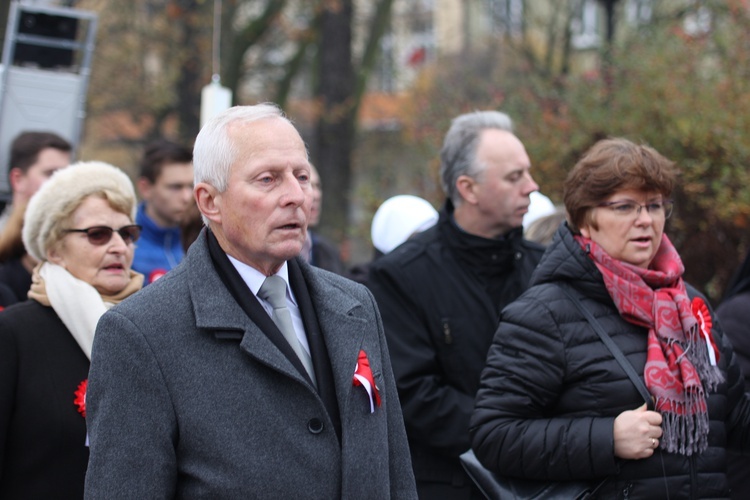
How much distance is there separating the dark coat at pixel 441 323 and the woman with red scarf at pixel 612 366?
632 mm

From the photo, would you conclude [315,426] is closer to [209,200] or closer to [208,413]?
[208,413]

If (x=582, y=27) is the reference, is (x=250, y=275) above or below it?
below

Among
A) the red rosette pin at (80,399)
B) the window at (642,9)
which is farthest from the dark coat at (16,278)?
the window at (642,9)

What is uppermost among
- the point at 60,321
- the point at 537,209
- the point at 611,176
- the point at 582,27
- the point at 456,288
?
the point at 582,27

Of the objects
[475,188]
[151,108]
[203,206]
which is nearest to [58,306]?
[203,206]

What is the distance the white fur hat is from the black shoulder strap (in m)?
1.81

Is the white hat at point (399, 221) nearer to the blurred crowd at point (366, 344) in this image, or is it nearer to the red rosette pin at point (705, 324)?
the blurred crowd at point (366, 344)

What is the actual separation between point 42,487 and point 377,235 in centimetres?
318

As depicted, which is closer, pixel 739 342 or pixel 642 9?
pixel 739 342

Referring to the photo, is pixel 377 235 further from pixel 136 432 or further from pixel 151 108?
pixel 151 108

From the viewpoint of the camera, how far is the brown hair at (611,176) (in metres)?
3.74

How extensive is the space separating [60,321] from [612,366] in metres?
1.94

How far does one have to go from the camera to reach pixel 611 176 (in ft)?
12.3

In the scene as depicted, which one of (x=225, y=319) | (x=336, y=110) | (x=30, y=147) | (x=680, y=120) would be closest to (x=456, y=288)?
(x=225, y=319)
